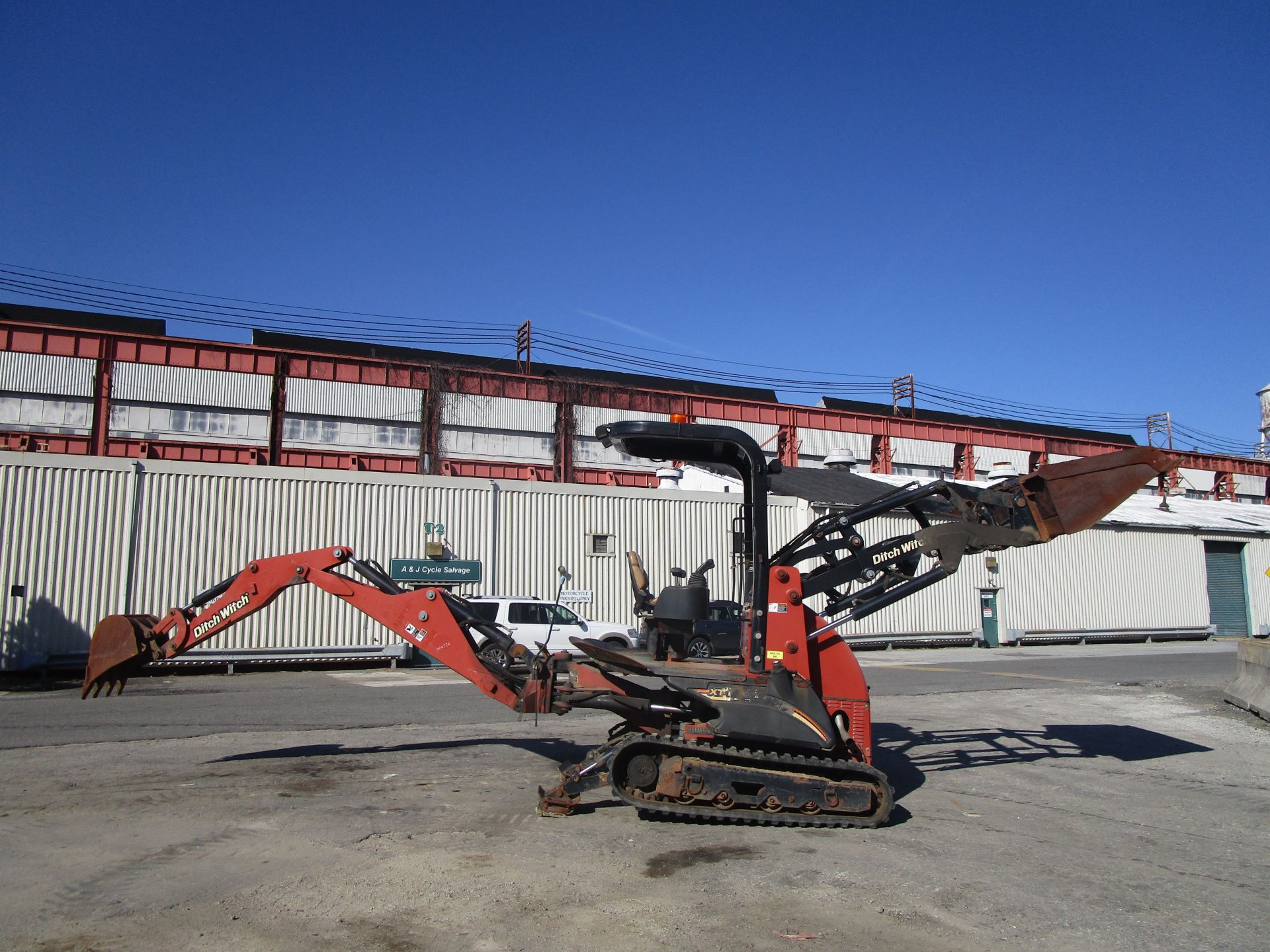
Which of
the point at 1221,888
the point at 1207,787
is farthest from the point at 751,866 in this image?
the point at 1207,787

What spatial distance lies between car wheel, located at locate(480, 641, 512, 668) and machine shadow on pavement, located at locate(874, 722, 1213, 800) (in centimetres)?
373

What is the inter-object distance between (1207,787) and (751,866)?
5351mm

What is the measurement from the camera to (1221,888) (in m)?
5.32

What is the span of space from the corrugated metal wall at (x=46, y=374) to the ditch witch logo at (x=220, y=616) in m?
30.9

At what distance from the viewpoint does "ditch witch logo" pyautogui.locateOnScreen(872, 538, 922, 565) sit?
763cm

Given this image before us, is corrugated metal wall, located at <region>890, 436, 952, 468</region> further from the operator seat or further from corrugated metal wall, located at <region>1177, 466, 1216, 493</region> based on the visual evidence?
the operator seat

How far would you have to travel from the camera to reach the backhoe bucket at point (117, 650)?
7770 millimetres

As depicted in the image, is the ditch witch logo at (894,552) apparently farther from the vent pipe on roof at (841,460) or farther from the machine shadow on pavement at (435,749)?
the vent pipe on roof at (841,460)

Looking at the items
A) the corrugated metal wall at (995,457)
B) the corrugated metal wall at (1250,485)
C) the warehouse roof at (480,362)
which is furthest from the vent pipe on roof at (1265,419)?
the warehouse roof at (480,362)

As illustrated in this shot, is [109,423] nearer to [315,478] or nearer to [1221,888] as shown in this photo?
[315,478]

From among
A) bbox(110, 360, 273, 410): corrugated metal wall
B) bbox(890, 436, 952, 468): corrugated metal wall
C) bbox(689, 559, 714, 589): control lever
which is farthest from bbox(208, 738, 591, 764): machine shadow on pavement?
bbox(890, 436, 952, 468): corrugated metal wall

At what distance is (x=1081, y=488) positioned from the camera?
7.23 metres

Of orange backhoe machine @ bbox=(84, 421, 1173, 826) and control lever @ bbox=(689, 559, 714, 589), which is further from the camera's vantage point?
control lever @ bbox=(689, 559, 714, 589)

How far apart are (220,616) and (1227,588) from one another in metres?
37.6
